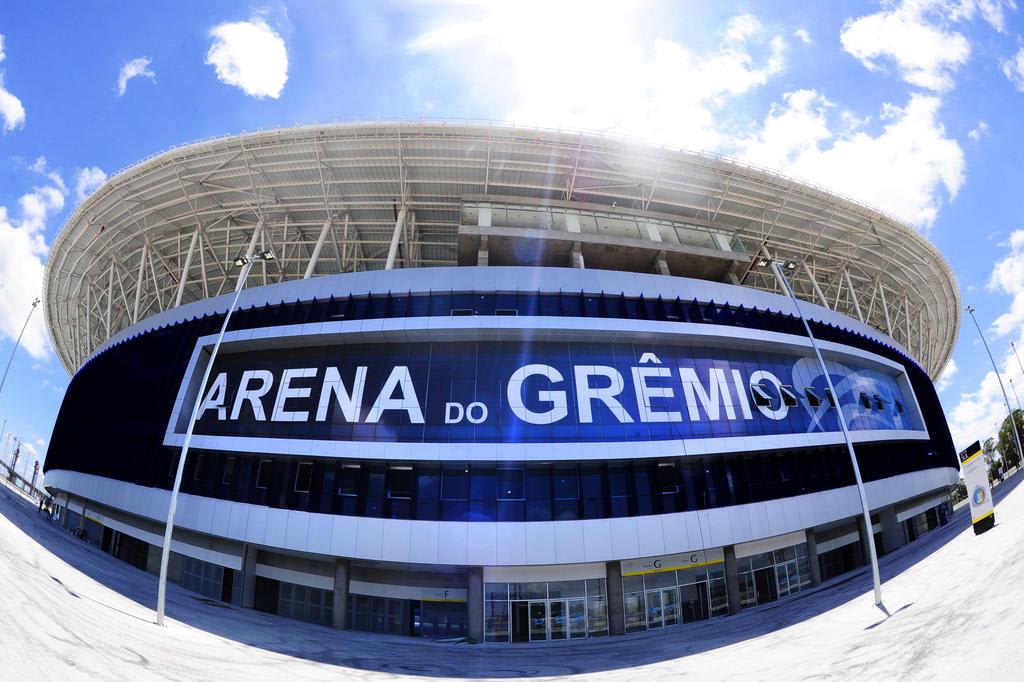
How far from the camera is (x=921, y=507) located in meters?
35.5

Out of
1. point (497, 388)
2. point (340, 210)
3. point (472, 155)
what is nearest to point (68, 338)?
point (340, 210)

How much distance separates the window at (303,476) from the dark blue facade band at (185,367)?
145 cm

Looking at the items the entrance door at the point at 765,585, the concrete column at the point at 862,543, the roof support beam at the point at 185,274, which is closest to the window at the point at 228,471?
the roof support beam at the point at 185,274

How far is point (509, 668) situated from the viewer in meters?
16.1

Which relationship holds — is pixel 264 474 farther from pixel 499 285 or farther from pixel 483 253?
pixel 483 253

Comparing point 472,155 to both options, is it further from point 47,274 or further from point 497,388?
point 47,274

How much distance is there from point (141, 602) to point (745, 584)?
1048 inches

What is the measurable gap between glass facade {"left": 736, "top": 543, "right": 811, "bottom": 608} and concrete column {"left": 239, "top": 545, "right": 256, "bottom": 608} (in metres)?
24.2

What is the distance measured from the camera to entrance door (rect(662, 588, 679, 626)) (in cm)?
2248

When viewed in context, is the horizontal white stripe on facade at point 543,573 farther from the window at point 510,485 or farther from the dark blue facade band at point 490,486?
the window at point 510,485

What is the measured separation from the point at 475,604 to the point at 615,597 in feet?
21.0

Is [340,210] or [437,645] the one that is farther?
[340,210]

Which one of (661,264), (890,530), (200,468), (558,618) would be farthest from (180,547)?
(890,530)

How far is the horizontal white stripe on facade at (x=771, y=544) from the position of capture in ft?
80.8
